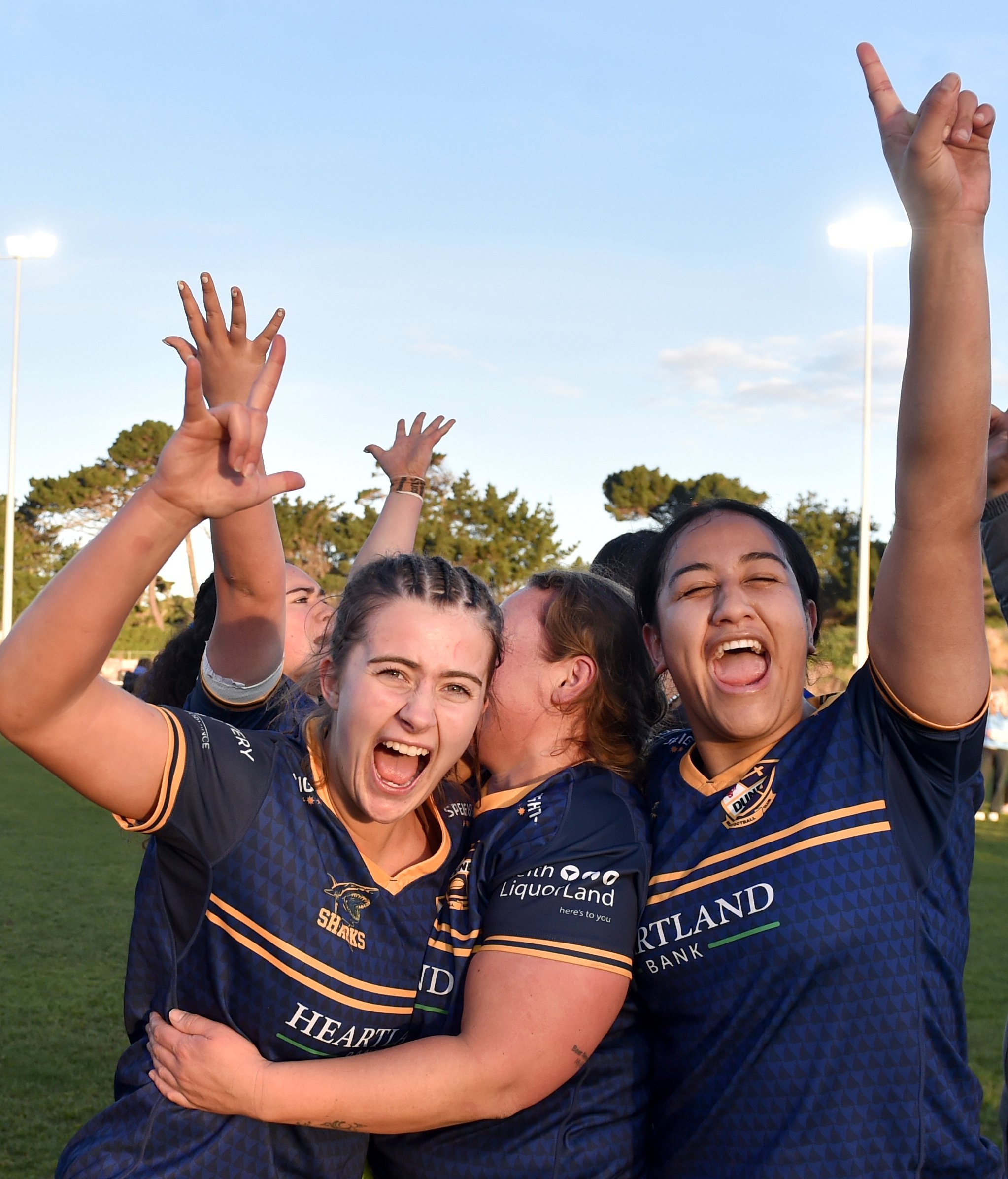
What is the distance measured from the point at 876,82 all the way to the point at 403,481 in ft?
8.14

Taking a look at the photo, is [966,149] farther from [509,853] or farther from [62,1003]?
[62,1003]

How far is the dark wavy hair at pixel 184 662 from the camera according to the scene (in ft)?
12.6

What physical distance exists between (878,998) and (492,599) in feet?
3.75

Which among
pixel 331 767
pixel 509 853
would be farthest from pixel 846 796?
pixel 331 767

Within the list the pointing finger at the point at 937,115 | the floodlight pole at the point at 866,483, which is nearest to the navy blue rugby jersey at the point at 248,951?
the pointing finger at the point at 937,115

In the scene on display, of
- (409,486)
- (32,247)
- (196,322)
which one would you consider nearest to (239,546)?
(196,322)

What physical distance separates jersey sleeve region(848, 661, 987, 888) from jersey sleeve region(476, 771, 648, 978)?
0.52m

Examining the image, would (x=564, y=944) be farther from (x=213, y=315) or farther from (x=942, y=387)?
(x=213, y=315)

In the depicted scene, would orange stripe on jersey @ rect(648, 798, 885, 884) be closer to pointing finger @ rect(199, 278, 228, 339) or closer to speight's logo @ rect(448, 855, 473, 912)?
speight's logo @ rect(448, 855, 473, 912)

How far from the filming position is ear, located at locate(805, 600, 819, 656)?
8.77 ft

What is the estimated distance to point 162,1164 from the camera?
213 cm

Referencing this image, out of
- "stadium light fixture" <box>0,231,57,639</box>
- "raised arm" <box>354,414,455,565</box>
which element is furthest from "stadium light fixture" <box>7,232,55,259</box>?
"raised arm" <box>354,414,455,565</box>

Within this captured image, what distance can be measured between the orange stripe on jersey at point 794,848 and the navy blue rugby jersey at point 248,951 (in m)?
0.61

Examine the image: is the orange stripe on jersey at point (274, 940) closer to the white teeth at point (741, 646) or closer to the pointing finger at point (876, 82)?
the white teeth at point (741, 646)
